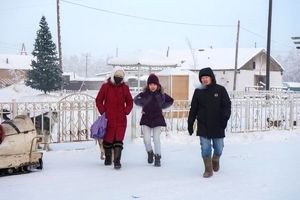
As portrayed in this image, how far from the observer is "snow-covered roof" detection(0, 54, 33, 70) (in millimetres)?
71875

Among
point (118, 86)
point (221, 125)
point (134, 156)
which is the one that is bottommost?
point (134, 156)

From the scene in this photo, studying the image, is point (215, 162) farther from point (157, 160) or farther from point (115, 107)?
point (115, 107)

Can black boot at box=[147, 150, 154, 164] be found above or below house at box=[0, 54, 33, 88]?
below

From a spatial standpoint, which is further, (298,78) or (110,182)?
(298,78)

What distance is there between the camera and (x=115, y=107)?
7.63 metres

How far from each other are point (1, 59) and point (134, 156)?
233 feet

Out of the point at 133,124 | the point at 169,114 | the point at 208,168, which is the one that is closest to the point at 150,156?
the point at 208,168

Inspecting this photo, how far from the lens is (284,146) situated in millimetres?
10508

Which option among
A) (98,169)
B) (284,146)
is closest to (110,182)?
(98,169)

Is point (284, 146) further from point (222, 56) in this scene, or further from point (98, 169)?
point (222, 56)

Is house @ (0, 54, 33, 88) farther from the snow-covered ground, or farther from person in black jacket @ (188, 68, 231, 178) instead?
person in black jacket @ (188, 68, 231, 178)

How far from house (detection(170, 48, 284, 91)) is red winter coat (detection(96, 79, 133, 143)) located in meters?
40.4

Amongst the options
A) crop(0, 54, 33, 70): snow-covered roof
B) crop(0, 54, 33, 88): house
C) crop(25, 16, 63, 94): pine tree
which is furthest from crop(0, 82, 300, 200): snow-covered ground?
crop(0, 54, 33, 70): snow-covered roof

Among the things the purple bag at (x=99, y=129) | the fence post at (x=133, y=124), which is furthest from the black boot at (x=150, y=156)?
the fence post at (x=133, y=124)
